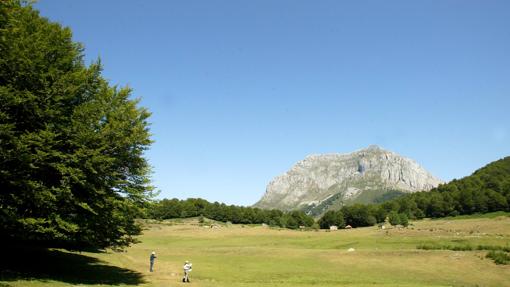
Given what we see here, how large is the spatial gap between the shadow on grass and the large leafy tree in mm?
3293

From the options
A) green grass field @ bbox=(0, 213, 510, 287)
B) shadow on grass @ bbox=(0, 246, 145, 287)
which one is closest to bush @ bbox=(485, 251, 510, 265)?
green grass field @ bbox=(0, 213, 510, 287)

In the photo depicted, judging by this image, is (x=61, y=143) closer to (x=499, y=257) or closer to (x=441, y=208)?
(x=499, y=257)

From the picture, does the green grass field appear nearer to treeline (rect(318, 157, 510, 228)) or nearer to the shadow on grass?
the shadow on grass

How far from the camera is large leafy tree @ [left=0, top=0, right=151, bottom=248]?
28953 mm

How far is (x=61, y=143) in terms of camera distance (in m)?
31.6

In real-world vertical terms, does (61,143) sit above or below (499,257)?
above

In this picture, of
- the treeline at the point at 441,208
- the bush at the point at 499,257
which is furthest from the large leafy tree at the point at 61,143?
the treeline at the point at 441,208

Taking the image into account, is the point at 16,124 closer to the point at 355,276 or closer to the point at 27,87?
the point at 27,87

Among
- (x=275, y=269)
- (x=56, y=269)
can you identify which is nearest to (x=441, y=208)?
(x=275, y=269)

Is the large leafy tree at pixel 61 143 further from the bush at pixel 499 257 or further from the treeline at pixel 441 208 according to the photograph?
the treeline at pixel 441 208

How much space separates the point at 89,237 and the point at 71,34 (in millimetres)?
18146

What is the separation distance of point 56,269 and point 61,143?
1426 cm

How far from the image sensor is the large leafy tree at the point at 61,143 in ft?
95.0

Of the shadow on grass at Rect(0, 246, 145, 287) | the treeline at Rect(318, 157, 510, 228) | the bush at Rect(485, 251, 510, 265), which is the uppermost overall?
the treeline at Rect(318, 157, 510, 228)
